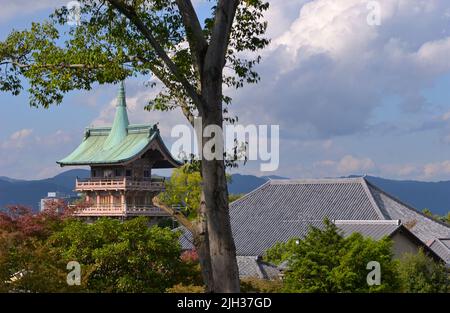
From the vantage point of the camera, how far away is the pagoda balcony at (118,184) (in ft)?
141

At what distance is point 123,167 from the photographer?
143 ft

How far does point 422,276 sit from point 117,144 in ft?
97.0

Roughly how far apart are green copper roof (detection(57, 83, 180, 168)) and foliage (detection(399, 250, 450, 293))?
26517mm

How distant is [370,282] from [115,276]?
15.8 ft

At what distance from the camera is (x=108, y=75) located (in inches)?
367

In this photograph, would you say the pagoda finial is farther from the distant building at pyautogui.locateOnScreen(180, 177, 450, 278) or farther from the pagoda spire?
the distant building at pyautogui.locateOnScreen(180, 177, 450, 278)

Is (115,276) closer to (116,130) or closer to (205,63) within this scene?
(205,63)

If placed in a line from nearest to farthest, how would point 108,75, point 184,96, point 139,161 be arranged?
point 108,75 → point 184,96 → point 139,161

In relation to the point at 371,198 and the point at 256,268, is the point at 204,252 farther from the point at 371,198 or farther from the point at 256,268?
the point at 371,198

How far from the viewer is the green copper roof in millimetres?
43062

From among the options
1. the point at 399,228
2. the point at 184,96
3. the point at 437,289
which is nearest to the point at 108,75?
the point at 184,96

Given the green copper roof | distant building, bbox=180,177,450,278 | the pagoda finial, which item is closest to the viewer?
distant building, bbox=180,177,450,278

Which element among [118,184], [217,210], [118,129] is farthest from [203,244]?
[118,129]

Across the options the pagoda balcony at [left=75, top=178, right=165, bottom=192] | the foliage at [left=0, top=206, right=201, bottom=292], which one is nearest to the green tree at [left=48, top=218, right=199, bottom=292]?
the foliage at [left=0, top=206, right=201, bottom=292]
